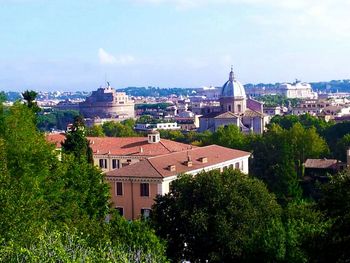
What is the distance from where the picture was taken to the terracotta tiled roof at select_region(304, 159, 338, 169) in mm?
53406

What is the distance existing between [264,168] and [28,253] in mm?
39542

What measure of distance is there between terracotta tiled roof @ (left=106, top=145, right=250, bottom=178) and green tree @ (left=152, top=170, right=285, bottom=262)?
380 inches

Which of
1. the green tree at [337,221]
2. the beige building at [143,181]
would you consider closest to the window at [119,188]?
the beige building at [143,181]

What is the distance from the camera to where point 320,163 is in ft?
179

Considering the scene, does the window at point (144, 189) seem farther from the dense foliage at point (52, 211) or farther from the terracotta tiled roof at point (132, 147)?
the terracotta tiled roof at point (132, 147)

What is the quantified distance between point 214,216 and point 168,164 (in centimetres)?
1356

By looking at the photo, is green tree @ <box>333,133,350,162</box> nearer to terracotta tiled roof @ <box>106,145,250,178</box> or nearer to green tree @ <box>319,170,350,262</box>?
terracotta tiled roof @ <box>106,145,250,178</box>

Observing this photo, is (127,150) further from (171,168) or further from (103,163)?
(171,168)

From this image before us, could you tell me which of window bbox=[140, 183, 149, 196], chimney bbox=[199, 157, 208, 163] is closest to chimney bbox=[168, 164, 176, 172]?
window bbox=[140, 183, 149, 196]

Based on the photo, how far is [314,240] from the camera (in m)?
18.7

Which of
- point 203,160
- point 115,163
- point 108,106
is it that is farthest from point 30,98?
point 108,106

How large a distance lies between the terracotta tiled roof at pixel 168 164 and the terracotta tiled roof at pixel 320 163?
10512 millimetres

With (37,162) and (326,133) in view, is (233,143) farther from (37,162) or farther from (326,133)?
(37,162)

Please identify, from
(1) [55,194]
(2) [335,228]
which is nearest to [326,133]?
(1) [55,194]
